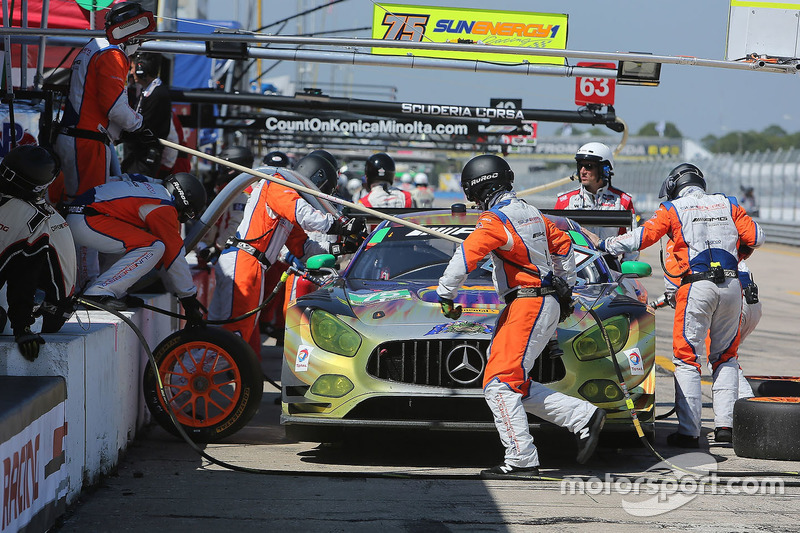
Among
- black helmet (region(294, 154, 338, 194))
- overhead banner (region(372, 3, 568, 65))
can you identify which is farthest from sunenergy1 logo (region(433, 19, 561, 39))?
black helmet (region(294, 154, 338, 194))

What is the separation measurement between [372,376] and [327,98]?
5.65 m

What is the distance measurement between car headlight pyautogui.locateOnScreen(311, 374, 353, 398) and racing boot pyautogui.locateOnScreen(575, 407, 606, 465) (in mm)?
1280

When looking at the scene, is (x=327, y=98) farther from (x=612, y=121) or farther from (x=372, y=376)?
(x=372, y=376)

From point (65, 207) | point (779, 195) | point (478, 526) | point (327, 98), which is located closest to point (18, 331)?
point (65, 207)

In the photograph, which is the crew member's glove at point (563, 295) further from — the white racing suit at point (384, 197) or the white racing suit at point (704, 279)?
the white racing suit at point (384, 197)

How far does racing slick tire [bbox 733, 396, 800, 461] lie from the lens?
660 cm

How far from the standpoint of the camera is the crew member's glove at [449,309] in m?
5.99

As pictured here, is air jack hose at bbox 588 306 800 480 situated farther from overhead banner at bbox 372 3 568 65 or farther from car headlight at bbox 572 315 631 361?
overhead banner at bbox 372 3 568 65

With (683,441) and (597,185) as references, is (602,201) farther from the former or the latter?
(683,441)

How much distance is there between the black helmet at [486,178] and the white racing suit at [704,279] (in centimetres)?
142

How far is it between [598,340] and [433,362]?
948 mm

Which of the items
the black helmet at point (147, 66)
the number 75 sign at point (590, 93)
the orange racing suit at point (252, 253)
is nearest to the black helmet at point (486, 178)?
the orange racing suit at point (252, 253)

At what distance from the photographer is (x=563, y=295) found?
6.12 metres

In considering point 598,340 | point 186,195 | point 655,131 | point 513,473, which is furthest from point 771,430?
point 655,131
